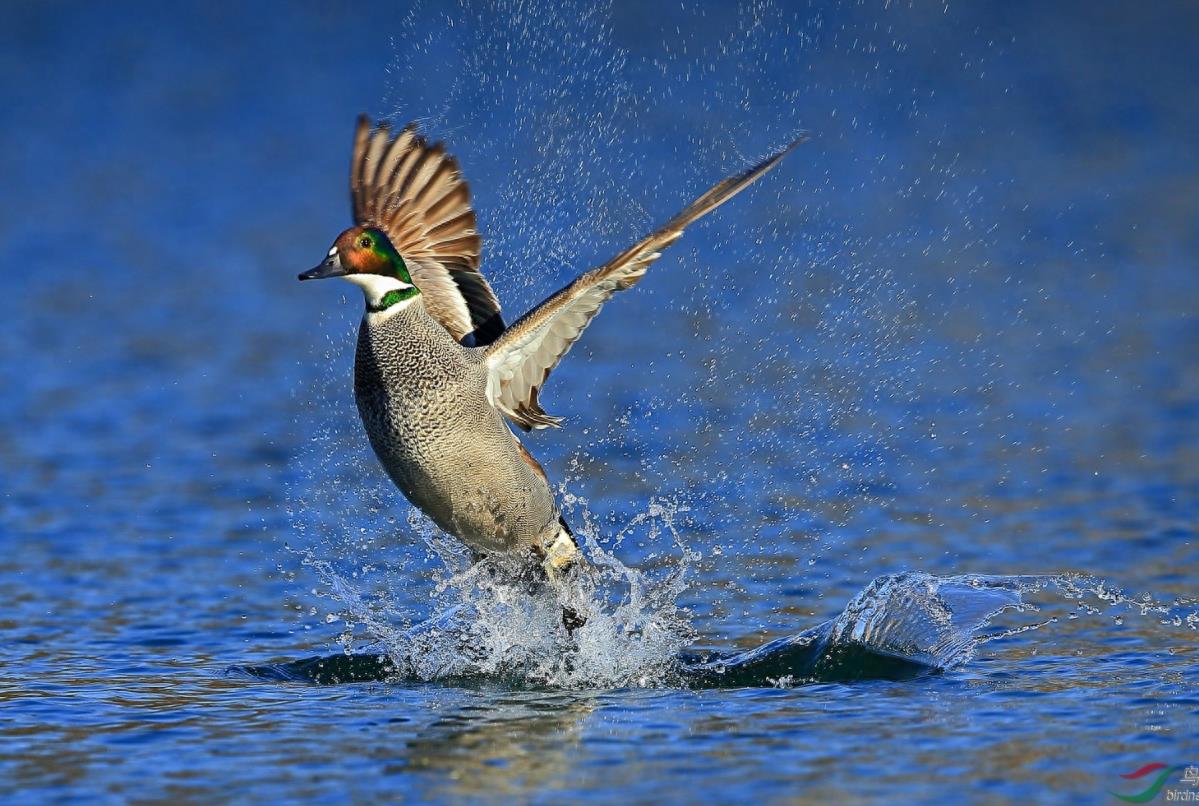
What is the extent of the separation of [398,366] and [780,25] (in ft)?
48.0

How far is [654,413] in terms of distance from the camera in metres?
12.1

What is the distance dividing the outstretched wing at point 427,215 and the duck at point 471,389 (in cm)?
37

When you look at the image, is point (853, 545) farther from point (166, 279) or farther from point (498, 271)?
point (166, 279)

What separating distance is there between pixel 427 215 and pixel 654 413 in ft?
13.2

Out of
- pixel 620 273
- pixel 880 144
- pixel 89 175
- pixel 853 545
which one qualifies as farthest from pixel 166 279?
pixel 620 273

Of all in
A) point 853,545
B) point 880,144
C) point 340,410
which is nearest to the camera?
point 853,545

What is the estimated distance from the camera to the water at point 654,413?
253 inches

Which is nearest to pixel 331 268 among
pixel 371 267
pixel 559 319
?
pixel 371 267

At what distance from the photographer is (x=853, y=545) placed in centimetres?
933

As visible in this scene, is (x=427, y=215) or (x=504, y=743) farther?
(x=427, y=215)

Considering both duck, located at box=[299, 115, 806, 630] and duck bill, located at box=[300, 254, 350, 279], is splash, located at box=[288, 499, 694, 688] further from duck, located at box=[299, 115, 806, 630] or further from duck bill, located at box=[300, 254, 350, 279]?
duck bill, located at box=[300, 254, 350, 279]

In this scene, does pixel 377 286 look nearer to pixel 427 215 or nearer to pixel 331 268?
pixel 331 268

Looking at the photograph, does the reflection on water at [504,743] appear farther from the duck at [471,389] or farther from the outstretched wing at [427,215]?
the outstretched wing at [427,215]

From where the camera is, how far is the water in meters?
6.41
